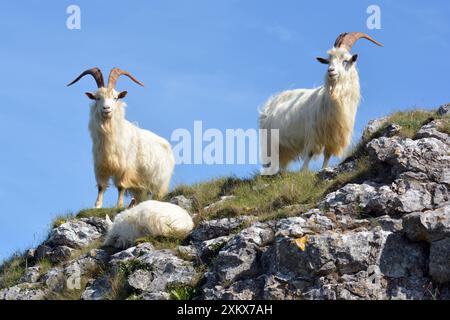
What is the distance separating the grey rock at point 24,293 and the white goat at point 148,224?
1395 millimetres

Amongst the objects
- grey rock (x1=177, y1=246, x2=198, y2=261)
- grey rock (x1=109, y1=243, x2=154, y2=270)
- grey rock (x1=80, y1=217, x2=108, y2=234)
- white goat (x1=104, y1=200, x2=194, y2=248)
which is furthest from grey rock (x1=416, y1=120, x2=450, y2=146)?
grey rock (x1=80, y1=217, x2=108, y2=234)

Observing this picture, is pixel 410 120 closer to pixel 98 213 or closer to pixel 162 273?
pixel 162 273

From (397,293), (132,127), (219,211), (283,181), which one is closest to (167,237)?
(219,211)

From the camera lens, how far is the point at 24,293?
15.1 metres

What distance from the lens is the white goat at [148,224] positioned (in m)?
15.0

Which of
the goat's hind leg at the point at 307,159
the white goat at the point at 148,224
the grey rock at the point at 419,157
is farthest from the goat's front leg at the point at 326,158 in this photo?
the white goat at the point at 148,224

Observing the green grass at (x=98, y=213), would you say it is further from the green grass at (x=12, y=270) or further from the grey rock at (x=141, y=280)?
the grey rock at (x=141, y=280)

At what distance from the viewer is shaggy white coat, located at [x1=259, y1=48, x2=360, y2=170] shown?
17.7 m

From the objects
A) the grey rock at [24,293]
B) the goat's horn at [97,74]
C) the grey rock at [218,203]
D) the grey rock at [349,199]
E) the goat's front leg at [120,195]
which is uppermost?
the goat's horn at [97,74]

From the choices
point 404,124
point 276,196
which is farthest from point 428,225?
point 404,124

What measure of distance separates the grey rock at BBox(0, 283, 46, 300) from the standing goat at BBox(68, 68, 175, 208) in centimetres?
442
